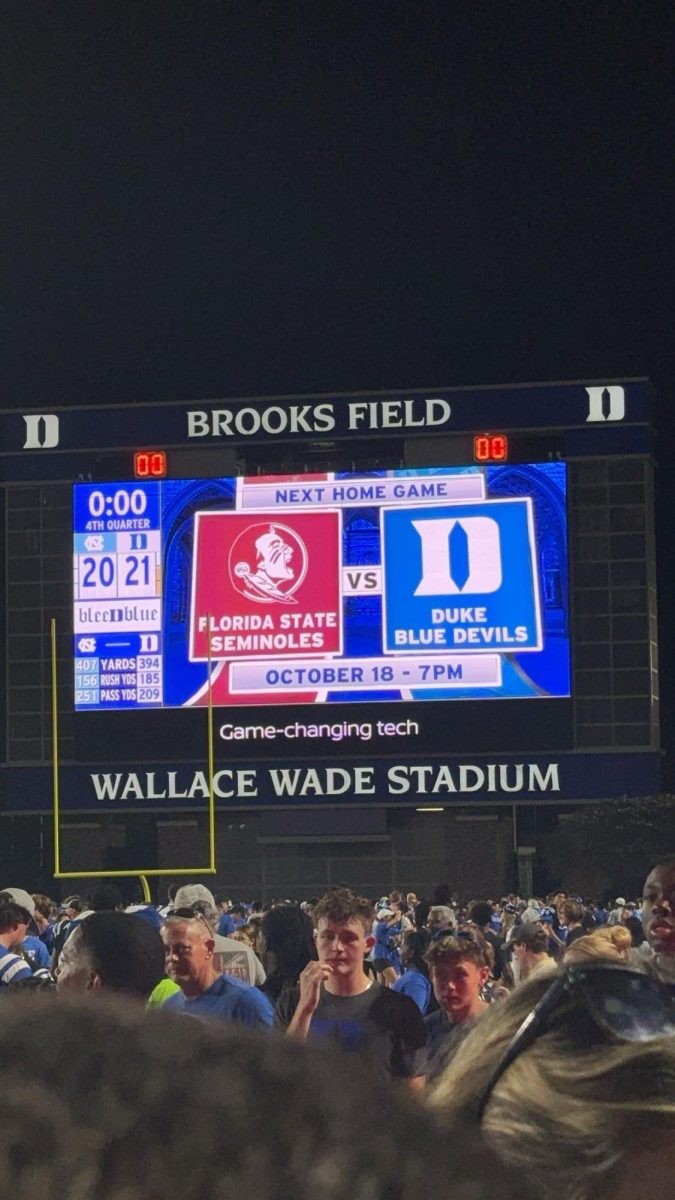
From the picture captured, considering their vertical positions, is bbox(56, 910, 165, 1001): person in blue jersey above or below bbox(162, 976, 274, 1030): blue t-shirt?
above

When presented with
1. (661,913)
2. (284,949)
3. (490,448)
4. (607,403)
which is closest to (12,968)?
(284,949)

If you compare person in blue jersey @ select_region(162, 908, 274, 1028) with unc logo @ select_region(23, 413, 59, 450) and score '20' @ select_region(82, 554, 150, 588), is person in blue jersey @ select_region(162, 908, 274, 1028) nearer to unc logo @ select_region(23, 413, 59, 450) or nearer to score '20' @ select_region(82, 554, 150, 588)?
score '20' @ select_region(82, 554, 150, 588)

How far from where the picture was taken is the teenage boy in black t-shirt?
5.48m

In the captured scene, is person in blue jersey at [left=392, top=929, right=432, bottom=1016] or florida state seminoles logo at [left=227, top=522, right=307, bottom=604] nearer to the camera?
person in blue jersey at [left=392, top=929, right=432, bottom=1016]

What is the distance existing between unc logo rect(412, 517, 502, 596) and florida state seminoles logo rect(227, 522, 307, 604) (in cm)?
142

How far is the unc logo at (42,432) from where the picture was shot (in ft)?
71.5

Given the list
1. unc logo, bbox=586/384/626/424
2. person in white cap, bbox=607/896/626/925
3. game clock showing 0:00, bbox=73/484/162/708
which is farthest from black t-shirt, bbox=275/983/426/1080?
unc logo, bbox=586/384/626/424

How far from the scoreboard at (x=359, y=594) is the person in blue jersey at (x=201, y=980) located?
13637 mm

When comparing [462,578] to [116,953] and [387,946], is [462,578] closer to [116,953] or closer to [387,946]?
[387,946]

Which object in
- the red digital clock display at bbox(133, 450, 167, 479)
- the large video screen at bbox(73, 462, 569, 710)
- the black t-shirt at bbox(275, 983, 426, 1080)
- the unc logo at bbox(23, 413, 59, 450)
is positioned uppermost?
the unc logo at bbox(23, 413, 59, 450)

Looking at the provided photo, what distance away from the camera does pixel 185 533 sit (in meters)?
20.5

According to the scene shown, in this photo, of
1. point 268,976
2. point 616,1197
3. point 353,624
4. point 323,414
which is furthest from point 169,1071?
point 323,414

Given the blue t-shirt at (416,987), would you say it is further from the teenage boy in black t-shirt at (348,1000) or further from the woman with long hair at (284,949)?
the teenage boy in black t-shirt at (348,1000)

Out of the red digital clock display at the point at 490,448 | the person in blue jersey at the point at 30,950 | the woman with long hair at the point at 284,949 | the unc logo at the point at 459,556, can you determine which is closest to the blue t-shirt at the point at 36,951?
the person in blue jersey at the point at 30,950
